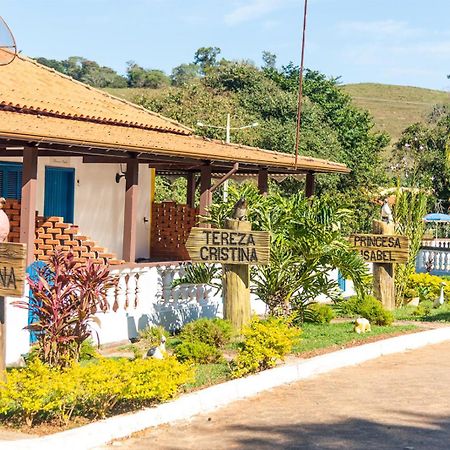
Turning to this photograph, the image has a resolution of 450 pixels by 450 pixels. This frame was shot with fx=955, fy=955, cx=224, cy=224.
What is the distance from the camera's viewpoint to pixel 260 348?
9.83m

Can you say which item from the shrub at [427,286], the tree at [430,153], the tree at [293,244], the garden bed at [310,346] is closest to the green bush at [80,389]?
the garden bed at [310,346]

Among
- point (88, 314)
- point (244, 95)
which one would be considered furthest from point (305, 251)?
point (244, 95)

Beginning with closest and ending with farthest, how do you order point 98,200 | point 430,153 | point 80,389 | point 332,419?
1. point 80,389
2. point 332,419
3. point 98,200
4. point 430,153

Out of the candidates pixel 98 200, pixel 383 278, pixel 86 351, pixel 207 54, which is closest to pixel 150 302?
pixel 86 351

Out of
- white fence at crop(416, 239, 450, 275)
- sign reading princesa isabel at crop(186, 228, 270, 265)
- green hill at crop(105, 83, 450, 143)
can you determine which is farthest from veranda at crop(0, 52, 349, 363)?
green hill at crop(105, 83, 450, 143)

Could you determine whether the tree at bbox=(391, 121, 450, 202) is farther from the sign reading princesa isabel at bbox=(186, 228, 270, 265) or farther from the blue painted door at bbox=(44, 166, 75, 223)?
the sign reading princesa isabel at bbox=(186, 228, 270, 265)

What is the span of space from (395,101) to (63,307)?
121m

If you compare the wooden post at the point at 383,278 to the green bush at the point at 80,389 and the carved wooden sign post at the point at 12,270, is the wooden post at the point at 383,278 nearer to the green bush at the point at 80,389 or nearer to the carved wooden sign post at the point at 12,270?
the green bush at the point at 80,389

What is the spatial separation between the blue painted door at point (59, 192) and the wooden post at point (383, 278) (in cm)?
547

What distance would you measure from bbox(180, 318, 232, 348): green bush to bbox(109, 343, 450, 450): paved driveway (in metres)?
1.76

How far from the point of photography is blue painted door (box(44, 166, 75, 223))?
55.1 feet

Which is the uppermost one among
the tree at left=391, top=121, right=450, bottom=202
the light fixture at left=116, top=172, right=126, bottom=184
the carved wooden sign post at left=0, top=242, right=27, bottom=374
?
the tree at left=391, top=121, right=450, bottom=202

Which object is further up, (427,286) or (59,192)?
(59,192)

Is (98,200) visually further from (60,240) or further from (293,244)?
(293,244)
